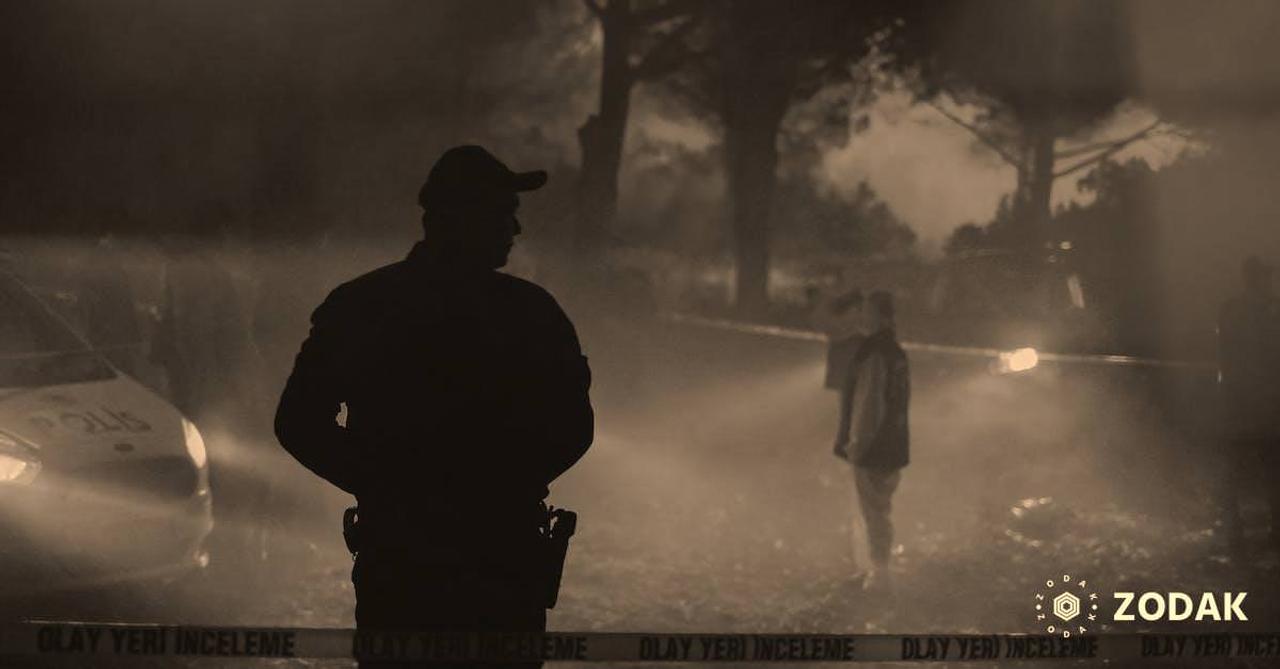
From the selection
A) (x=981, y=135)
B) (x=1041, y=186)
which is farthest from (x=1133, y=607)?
(x=981, y=135)

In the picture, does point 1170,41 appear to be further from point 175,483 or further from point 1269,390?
point 175,483

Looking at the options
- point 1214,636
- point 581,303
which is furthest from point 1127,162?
point 1214,636

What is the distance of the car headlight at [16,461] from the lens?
5980mm

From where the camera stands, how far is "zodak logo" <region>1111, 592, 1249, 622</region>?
8023mm

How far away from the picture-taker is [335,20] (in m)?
12.0

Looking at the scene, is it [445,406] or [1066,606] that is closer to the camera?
[445,406]

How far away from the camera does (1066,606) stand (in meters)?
8.19

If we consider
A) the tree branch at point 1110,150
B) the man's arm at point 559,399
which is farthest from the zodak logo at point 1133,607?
the tree branch at point 1110,150

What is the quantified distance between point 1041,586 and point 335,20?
7288mm

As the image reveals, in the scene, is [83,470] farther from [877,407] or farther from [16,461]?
[877,407]

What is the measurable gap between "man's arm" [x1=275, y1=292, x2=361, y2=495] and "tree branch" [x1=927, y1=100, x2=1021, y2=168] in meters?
12.2

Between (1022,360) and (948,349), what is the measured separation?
2.23ft

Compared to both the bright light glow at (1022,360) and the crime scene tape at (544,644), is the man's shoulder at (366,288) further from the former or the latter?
the bright light glow at (1022,360)

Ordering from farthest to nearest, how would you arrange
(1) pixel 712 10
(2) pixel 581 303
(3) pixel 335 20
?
(1) pixel 712 10
(2) pixel 581 303
(3) pixel 335 20
